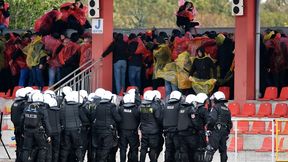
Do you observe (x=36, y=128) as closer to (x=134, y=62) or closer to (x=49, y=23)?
(x=134, y=62)

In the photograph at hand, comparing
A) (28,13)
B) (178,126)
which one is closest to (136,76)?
(178,126)

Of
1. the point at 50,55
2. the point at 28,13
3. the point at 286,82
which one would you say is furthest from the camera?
the point at 28,13

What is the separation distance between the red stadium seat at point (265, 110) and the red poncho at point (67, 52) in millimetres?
6362

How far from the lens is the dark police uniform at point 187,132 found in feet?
96.0

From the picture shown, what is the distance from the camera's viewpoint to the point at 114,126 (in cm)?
3019

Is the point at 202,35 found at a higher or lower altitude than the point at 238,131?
higher

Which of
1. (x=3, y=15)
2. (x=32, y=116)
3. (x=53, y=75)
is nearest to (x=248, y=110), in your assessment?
(x=32, y=116)

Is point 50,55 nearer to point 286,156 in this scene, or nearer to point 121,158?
point 121,158

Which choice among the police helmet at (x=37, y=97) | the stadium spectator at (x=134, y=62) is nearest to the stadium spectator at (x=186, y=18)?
the stadium spectator at (x=134, y=62)

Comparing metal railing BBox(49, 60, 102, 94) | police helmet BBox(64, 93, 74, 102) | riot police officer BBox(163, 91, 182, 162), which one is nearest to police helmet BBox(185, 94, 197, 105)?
riot police officer BBox(163, 91, 182, 162)

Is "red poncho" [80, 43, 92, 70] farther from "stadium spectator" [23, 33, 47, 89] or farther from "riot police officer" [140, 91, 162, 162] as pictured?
"riot police officer" [140, 91, 162, 162]

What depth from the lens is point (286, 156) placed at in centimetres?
2942

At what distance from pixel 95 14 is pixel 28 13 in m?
14.7

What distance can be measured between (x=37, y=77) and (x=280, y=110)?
809 cm
